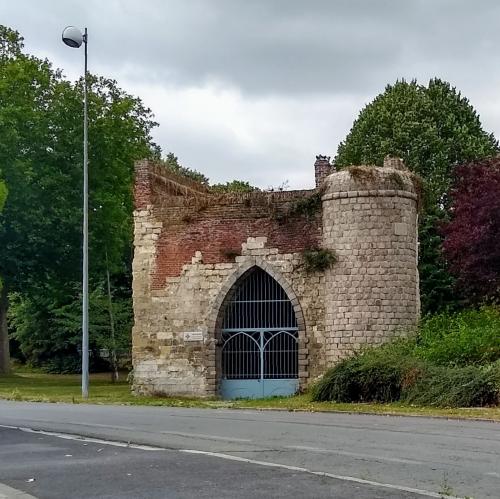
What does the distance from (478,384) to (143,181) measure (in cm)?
1289

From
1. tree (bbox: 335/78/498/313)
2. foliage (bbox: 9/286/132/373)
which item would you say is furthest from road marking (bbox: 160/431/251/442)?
foliage (bbox: 9/286/132/373)

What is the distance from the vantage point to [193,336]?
27.6m

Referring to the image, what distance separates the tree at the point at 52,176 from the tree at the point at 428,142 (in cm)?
1096

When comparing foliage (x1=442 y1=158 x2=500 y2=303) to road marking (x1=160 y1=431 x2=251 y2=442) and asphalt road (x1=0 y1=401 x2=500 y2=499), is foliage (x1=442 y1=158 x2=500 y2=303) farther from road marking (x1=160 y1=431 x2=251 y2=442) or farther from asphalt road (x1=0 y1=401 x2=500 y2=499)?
road marking (x1=160 y1=431 x2=251 y2=442)

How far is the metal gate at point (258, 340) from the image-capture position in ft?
89.2

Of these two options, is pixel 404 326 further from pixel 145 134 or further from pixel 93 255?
pixel 145 134

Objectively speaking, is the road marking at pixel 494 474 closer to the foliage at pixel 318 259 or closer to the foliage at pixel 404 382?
the foliage at pixel 404 382

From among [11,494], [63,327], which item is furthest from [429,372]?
[63,327]

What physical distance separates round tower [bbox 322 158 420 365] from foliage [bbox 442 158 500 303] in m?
8.23

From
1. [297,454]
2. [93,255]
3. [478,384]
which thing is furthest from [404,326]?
[93,255]

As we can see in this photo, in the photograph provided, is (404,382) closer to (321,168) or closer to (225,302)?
(225,302)

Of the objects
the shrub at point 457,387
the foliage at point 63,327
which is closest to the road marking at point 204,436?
the shrub at point 457,387

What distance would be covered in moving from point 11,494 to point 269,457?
336 cm

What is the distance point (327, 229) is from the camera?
2658cm
